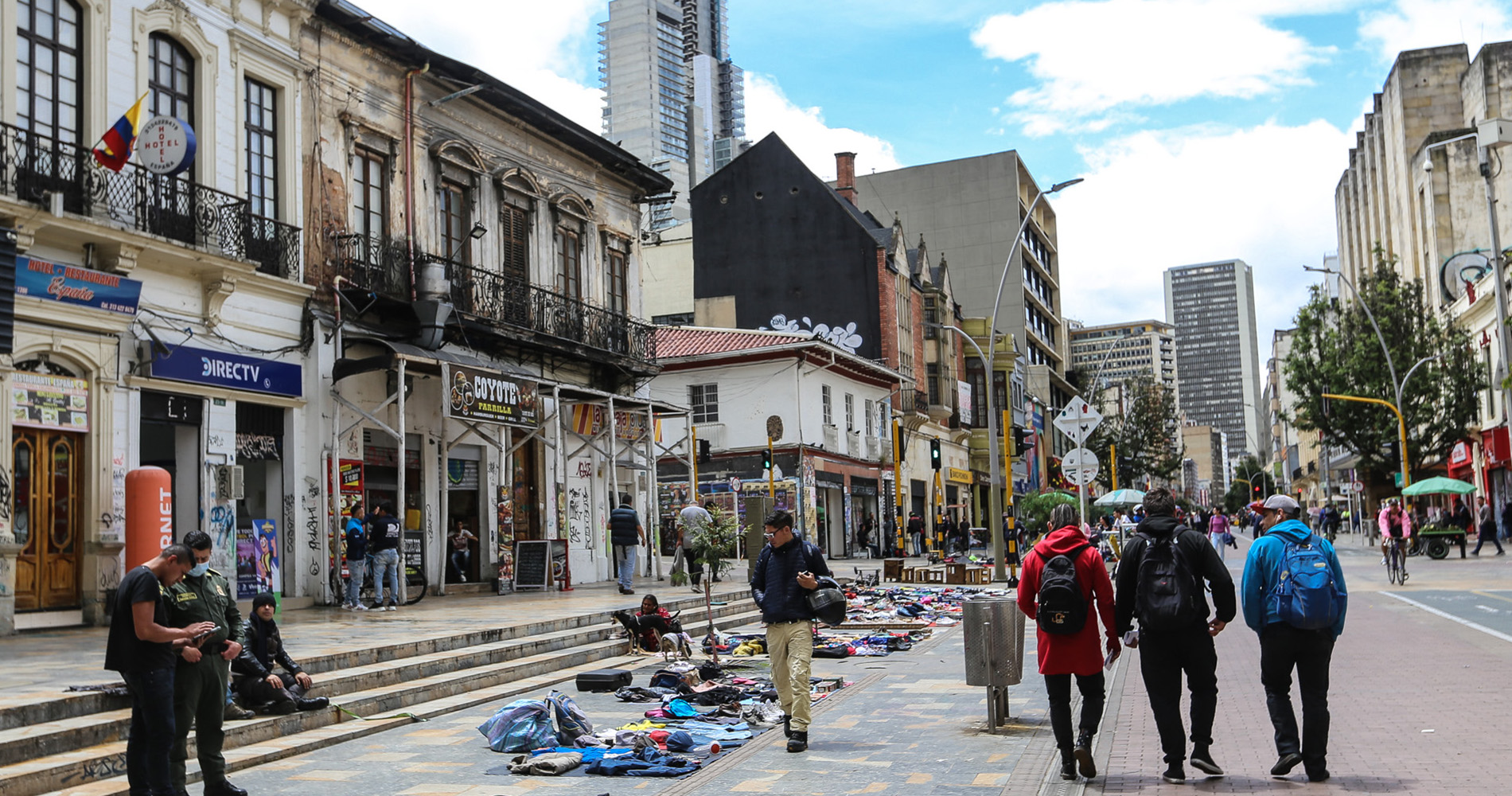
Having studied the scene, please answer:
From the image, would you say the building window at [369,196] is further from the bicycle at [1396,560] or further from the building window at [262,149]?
the bicycle at [1396,560]

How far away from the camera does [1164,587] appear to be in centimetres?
755

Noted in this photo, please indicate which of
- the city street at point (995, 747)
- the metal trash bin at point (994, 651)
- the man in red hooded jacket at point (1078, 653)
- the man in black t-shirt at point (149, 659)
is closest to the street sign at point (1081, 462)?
the city street at point (995, 747)

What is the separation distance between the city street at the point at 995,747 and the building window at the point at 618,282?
53.6ft

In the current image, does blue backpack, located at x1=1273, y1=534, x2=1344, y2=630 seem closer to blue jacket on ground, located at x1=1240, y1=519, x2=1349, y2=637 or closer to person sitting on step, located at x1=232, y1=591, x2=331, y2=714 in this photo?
Answer: blue jacket on ground, located at x1=1240, y1=519, x2=1349, y2=637

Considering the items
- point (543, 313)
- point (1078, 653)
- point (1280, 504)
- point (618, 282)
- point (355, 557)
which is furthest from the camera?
point (618, 282)

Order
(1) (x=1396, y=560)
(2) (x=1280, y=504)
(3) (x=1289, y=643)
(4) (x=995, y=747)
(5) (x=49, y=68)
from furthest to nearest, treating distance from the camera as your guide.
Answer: (1) (x=1396, y=560), (5) (x=49, y=68), (4) (x=995, y=747), (2) (x=1280, y=504), (3) (x=1289, y=643)

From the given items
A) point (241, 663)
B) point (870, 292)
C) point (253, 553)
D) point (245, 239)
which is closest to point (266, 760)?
point (241, 663)

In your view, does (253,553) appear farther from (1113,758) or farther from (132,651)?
(1113,758)

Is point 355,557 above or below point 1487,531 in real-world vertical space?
above

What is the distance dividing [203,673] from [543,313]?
16.8m

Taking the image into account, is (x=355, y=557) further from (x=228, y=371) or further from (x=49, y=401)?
(x=49, y=401)

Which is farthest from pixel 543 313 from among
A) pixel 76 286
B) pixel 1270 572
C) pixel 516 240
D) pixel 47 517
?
pixel 1270 572

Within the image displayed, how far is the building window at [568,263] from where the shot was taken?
1019 inches

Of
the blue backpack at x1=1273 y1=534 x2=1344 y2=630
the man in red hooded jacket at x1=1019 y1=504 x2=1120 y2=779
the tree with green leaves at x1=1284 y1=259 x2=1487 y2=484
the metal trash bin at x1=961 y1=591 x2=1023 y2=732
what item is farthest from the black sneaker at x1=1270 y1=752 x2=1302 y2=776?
the tree with green leaves at x1=1284 y1=259 x2=1487 y2=484
